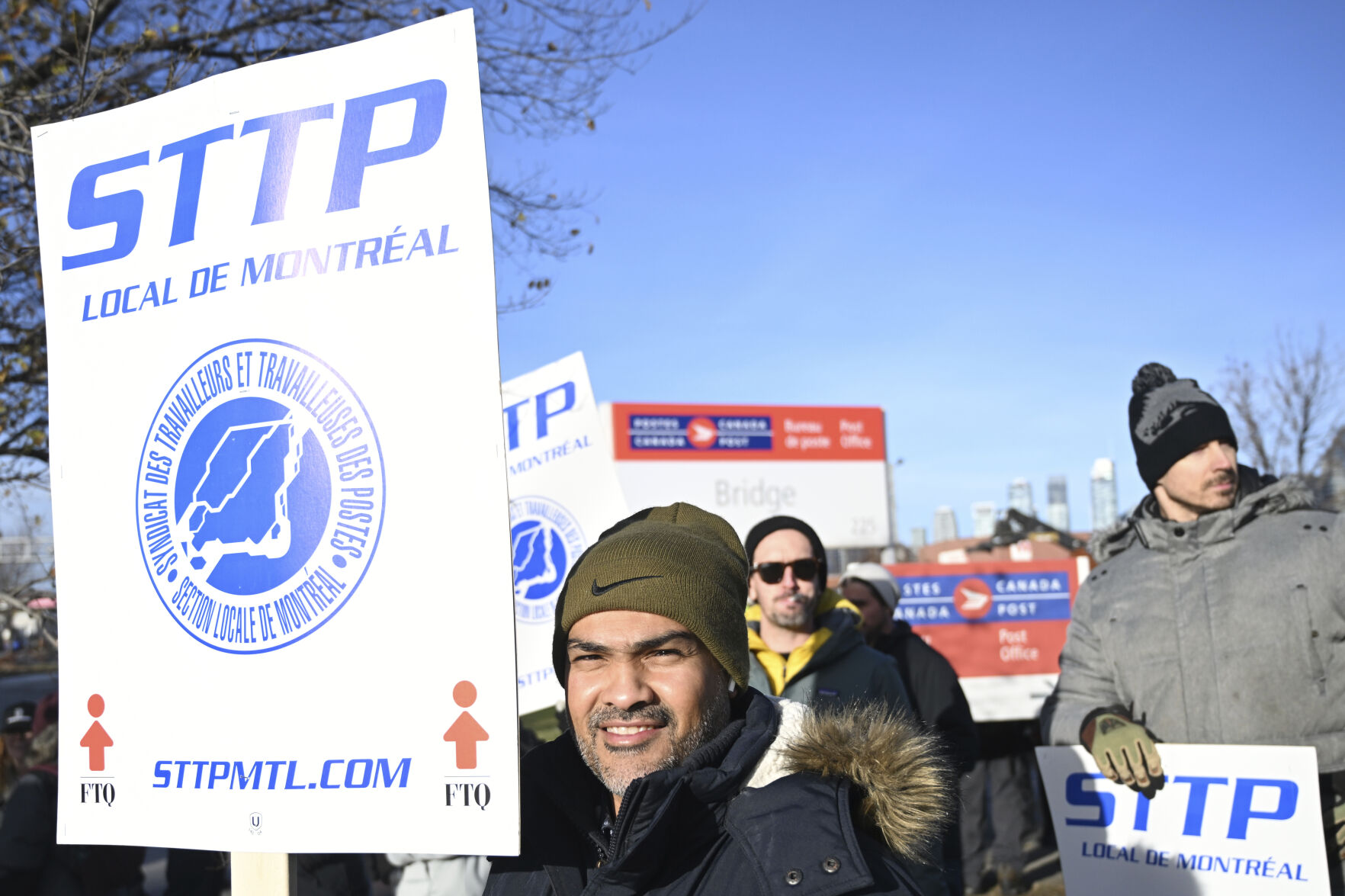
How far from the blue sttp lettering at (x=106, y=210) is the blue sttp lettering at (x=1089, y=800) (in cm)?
297

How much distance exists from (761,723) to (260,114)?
1.40m

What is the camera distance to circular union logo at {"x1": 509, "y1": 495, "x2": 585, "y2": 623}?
5.16 m

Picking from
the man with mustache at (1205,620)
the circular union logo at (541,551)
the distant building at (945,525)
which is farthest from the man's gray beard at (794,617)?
the distant building at (945,525)

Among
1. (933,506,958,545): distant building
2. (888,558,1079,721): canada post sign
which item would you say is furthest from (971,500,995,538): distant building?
(888,558,1079,721): canada post sign

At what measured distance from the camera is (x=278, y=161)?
6.31 feet

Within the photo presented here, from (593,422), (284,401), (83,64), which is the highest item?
(83,64)

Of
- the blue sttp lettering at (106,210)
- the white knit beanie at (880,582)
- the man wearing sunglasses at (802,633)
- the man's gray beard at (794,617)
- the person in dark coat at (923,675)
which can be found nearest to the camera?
the blue sttp lettering at (106,210)

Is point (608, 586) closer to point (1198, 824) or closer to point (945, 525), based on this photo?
point (1198, 824)

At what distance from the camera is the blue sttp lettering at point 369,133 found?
1.79 m

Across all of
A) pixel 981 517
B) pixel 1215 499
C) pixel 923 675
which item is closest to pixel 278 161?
pixel 1215 499

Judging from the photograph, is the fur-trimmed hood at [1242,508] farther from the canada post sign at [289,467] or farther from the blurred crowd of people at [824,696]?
the canada post sign at [289,467]

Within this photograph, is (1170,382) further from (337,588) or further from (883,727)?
(337,588)

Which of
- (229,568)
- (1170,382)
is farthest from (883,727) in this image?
(1170,382)

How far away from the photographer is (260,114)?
1.96m
